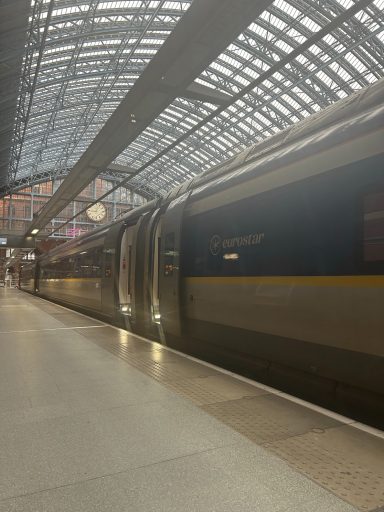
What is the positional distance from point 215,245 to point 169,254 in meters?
1.61

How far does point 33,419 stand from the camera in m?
3.91

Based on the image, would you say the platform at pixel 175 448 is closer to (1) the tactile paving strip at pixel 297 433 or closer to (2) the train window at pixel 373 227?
(1) the tactile paving strip at pixel 297 433

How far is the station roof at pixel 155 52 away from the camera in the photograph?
19.7m

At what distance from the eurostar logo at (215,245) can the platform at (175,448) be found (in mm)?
1730

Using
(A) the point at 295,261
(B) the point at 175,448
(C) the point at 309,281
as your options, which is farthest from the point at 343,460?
(A) the point at 295,261

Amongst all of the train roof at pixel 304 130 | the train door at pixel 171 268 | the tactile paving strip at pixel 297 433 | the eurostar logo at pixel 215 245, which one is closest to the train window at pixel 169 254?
the train door at pixel 171 268

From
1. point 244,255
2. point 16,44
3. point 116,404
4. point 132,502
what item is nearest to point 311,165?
point 244,255

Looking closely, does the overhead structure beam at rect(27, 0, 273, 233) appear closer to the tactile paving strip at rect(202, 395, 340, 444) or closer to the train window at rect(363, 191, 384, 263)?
the train window at rect(363, 191, 384, 263)

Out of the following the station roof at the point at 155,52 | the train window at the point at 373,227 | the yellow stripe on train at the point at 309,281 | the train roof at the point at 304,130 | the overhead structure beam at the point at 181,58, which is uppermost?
the station roof at the point at 155,52

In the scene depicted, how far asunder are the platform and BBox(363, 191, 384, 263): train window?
1533 millimetres

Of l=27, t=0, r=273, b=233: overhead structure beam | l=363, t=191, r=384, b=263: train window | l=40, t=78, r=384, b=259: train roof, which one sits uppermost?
l=27, t=0, r=273, b=233: overhead structure beam

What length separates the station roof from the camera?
1970 cm

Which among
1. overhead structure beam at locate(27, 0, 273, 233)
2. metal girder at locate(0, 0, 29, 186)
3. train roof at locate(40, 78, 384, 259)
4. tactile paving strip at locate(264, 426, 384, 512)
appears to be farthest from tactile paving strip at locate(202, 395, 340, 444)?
metal girder at locate(0, 0, 29, 186)

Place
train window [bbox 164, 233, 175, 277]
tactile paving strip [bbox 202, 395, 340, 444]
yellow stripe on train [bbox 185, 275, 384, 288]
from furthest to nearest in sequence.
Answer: train window [bbox 164, 233, 175, 277], yellow stripe on train [bbox 185, 275, 384, 288], tactile paving strip [bbox 202, 395, 340, 444]
